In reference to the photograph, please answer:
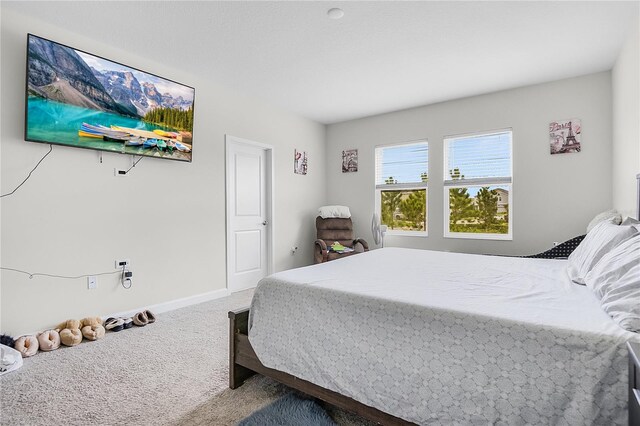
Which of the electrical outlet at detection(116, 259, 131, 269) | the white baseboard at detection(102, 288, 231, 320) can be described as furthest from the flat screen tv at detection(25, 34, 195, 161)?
the white baseboard at detection(102, 288, 231, 320)

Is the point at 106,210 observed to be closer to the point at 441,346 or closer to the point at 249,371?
the point at 249,371

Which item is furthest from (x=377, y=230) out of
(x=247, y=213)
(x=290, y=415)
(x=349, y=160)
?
(x=290, y=415)

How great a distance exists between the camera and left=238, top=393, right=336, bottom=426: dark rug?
1571 mm

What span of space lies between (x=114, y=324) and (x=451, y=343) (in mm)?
2904

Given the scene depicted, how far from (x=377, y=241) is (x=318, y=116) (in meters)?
2.30

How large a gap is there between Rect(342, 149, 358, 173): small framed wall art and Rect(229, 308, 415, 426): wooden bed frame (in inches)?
156

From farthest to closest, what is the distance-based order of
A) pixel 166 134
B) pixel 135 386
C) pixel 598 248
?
pixel 166 134 < pixel 135 386 < pixel 598 248

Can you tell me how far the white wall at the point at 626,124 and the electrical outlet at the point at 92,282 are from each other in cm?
472

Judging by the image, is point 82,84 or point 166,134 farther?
point 166,134

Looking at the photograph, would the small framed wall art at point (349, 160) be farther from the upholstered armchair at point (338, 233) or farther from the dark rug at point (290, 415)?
the dark rug at point (290, 415)

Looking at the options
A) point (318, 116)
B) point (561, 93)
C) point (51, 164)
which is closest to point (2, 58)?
point (51, 164)

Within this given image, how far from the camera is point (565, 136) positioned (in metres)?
3.84

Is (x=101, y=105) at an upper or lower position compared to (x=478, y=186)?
upper

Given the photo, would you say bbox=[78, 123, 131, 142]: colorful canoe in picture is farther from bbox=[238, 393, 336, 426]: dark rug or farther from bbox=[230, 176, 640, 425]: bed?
bbox=[238, 393, 336, 426]: dark rug
